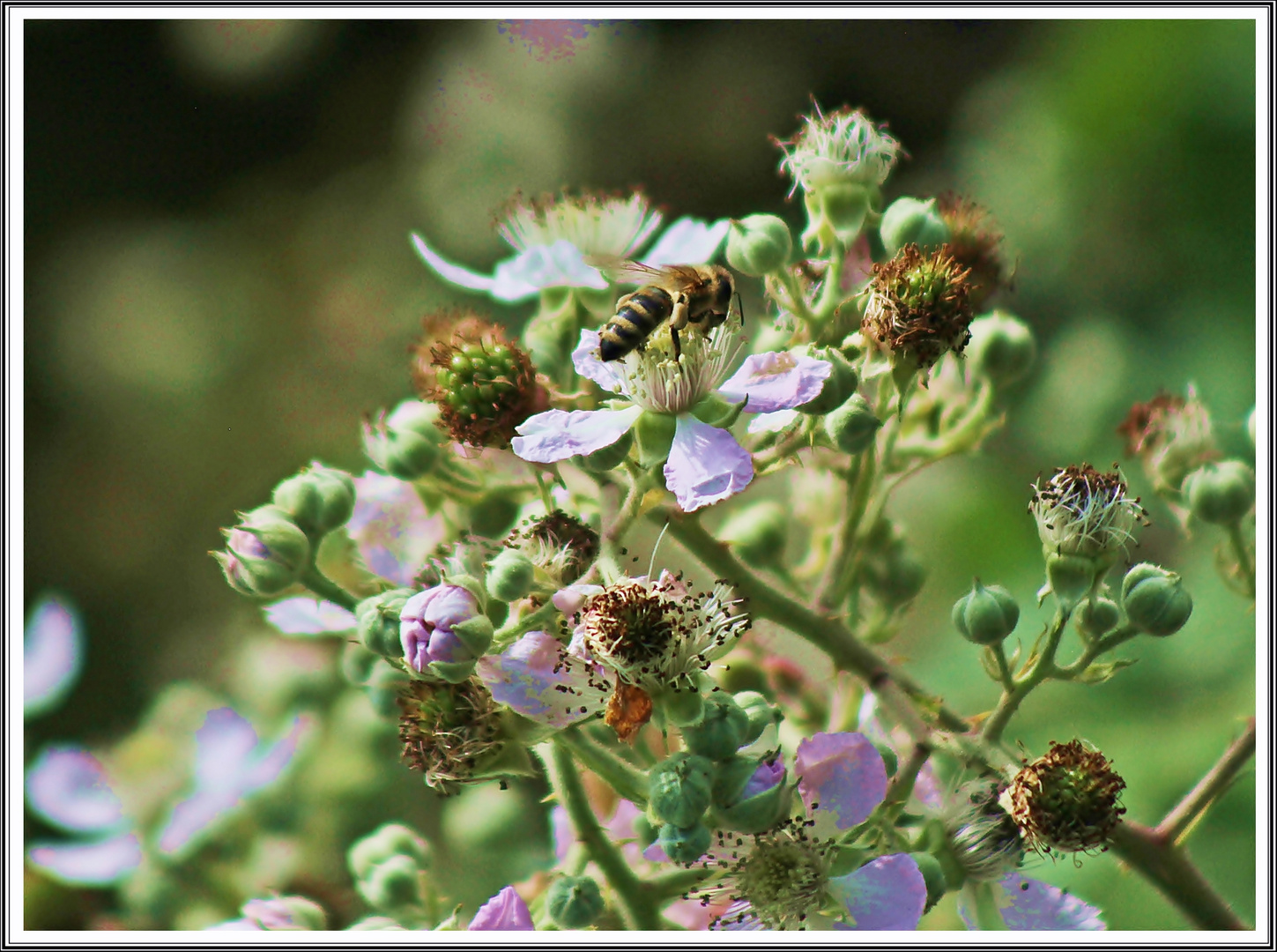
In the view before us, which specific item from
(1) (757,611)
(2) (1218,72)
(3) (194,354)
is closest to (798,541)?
(2) (1218,72)

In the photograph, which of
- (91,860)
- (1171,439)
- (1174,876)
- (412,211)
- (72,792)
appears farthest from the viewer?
(412,211)

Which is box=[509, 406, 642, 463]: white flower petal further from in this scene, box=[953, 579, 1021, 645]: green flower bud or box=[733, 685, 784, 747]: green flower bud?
box=[953, 579, 1021, 645]: green flower bud

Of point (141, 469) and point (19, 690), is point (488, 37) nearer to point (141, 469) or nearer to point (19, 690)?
point (141, 469)

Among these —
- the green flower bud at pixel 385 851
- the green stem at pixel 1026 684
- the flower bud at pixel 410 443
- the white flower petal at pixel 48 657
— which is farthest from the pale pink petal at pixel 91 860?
the green stem at pixel 1026 684

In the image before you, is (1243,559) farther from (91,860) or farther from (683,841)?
(91,860)

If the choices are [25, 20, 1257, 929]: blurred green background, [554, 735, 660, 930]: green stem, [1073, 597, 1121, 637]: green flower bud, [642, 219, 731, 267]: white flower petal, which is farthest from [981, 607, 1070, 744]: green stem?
[25, 20, 1257, 929]: blurred green background

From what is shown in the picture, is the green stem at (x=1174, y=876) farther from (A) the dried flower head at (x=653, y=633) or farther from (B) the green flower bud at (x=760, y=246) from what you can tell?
(B) the green flower bud at (x=760, y=246)

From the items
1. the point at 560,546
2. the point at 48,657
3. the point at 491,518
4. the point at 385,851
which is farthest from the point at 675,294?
the point at 48,657
